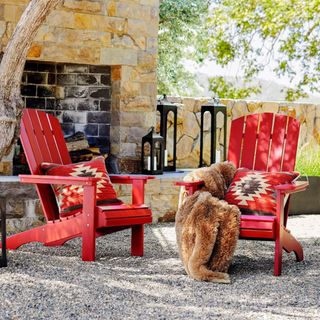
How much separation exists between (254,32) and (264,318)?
340 inches

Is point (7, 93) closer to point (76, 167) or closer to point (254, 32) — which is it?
point (76, 167)

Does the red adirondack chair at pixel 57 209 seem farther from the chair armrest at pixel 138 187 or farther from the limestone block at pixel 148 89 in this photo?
the limestone block at pixel 148 89

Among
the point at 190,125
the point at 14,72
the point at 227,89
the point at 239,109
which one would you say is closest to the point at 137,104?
the point at 190,125

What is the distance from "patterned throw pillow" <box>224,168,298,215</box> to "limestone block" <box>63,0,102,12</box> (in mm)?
2370

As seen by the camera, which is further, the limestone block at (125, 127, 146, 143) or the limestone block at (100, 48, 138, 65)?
the limestone block at (125, 127, 146, 143)

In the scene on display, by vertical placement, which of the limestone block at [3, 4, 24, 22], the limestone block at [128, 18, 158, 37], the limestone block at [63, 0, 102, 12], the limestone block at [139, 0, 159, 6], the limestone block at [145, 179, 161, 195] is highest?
the limestone block at [139, 0, 159, 6]

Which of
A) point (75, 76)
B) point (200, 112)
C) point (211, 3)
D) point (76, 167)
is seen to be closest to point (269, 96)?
point (211, 3)

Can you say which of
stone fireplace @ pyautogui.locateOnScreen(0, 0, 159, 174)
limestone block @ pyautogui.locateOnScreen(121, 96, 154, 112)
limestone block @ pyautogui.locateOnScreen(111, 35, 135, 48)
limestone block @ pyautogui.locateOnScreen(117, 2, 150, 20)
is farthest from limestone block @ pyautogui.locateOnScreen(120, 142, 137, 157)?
limestone block @ pyautogui.locateOnScreen(117, 2, 150, 20)

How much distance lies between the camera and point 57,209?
18.4ft

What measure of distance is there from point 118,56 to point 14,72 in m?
2.42

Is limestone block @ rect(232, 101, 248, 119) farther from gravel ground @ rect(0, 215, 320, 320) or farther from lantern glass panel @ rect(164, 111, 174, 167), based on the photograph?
gravel ground @ rect(0, 215, 320, 320)

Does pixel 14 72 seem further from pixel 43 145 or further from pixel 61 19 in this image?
pixel 61 19

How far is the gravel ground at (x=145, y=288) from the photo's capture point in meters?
3.88

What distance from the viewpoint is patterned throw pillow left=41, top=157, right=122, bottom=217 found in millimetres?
5441
